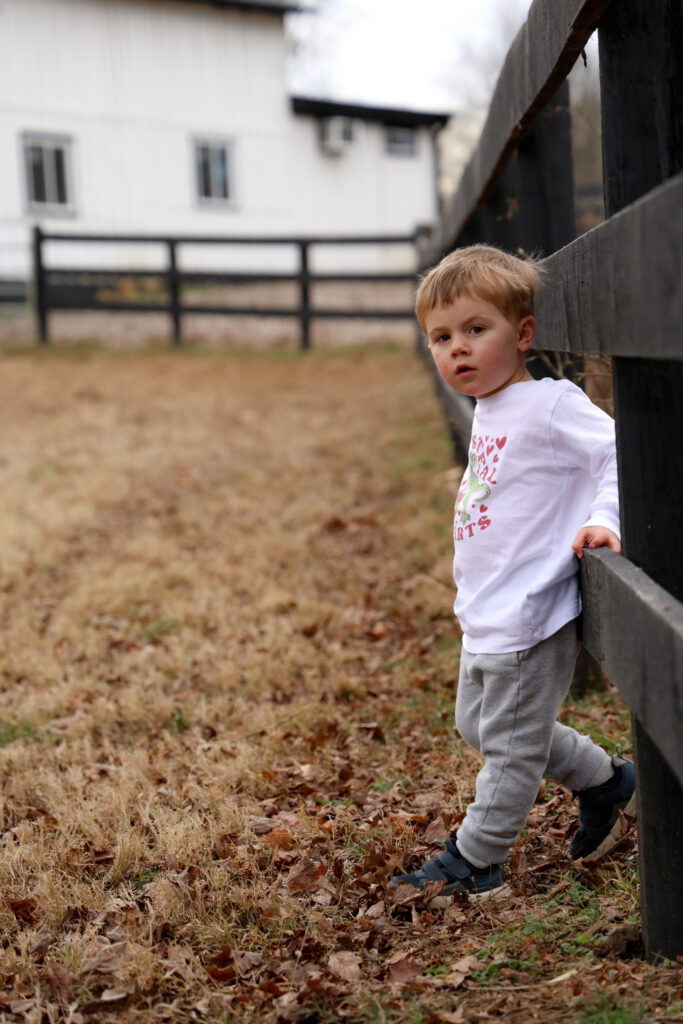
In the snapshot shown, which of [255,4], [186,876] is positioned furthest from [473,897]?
[255,4]

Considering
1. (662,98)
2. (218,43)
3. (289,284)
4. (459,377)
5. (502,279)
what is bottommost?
(459,377)

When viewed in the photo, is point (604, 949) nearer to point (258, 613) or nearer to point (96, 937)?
point (96, 937)

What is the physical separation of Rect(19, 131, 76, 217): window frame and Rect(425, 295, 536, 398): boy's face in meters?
18.5

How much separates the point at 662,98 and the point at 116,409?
9.43 metres

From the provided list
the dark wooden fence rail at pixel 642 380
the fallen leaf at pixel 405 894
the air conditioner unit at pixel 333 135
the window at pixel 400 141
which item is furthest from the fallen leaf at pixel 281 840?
the window at pixel 400 141

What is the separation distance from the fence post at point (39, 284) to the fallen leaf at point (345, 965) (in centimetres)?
1370

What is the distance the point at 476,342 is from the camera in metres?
2.52

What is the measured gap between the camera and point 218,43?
21.3 metres

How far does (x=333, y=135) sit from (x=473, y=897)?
21927 mm

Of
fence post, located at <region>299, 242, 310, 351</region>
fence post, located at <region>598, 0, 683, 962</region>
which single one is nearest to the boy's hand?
fence post, located at <region>598, 0, 683, 962</region>

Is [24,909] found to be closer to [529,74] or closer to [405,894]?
[405,894]

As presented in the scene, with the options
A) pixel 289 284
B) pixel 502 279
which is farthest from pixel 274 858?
pixel 289 284

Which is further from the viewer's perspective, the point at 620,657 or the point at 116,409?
the point at 116,409

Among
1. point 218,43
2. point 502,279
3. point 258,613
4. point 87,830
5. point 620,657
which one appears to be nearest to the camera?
point 620,657
